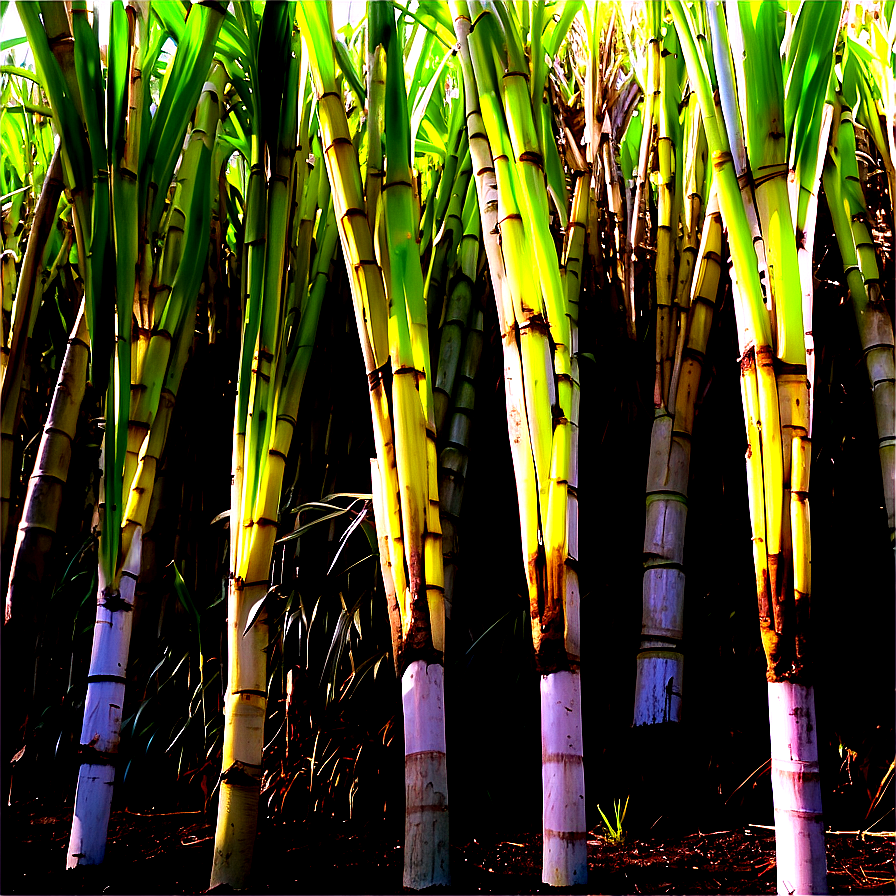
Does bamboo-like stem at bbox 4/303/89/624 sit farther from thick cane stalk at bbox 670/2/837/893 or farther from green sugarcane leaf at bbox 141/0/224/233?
thick cane stalk at bbox 670/2/837/893

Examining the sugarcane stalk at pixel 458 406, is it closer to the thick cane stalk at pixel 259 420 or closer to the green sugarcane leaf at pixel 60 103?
the thick cane stalk at pixel 259 420

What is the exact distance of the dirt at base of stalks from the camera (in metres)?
0.71

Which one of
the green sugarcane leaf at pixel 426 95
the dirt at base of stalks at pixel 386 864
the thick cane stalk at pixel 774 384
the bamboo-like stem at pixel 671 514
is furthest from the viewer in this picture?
the green sugarcane leaf at pixel 426 95

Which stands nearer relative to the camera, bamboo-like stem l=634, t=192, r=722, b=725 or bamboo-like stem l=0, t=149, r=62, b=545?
bamboo-like stem l=0, t=149, r=62, b=545

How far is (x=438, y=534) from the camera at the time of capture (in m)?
0.72

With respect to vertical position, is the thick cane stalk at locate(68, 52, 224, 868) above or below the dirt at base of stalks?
above

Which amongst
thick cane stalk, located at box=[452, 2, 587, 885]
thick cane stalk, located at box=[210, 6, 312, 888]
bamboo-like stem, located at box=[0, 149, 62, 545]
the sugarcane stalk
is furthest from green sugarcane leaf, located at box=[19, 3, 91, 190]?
the sugarcane stalk

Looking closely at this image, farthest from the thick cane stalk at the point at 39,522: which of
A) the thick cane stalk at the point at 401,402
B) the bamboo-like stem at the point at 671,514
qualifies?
the bamboo-like stem at the point at 671,514

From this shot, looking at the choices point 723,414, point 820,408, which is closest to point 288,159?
point 723,414

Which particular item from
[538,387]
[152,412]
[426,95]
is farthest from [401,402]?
[426,95]

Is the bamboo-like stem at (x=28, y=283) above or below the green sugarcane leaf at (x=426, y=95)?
below

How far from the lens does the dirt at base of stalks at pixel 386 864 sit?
2.32 feet

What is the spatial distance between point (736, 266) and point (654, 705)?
0.53m

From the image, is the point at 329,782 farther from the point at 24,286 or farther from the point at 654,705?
the point at 24,286
